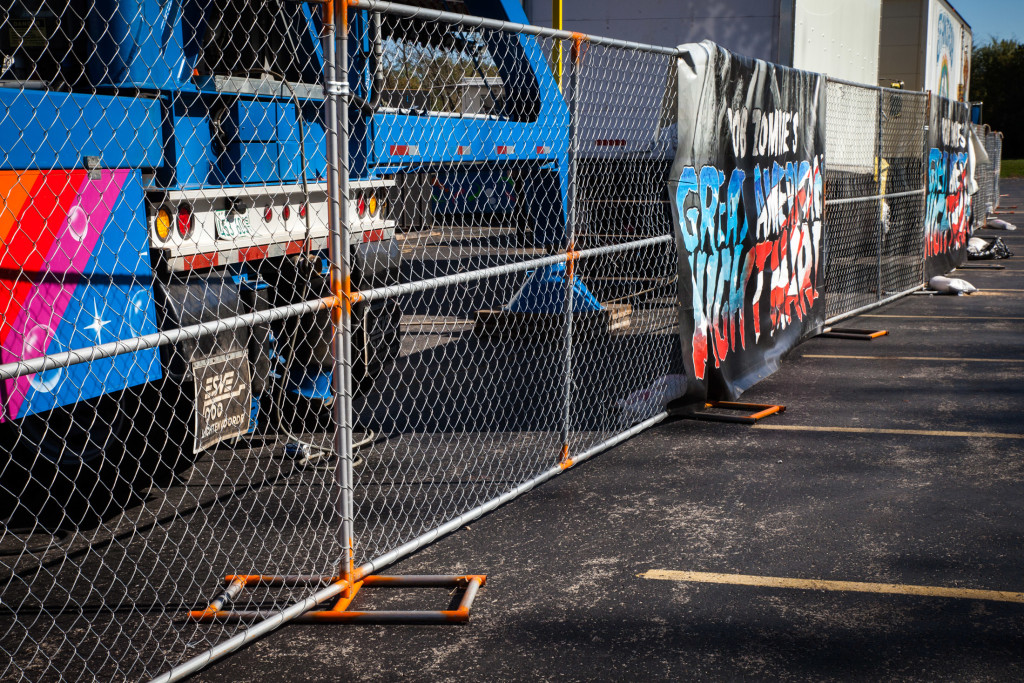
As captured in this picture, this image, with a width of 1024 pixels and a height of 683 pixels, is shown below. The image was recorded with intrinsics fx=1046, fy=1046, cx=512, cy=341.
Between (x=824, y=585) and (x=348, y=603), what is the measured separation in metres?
1.98

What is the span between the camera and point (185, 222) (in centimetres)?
498

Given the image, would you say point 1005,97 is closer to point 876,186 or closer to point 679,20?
point 876,186

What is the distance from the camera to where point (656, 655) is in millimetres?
3766

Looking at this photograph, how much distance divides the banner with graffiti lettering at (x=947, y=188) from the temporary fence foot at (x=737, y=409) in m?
7.18

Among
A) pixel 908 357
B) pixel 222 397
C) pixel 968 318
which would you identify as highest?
pixel 222 397

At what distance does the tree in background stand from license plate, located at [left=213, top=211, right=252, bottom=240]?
8020cm

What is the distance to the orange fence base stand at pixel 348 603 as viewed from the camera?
4.01 metres

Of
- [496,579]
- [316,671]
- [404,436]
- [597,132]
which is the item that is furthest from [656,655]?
[597,132]

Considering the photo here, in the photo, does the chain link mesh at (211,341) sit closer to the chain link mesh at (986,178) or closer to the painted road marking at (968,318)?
the painted road marking at (968,318)

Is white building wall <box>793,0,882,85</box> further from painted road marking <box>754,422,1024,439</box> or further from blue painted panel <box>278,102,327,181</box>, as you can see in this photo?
blue painted panel <box>278,102,327,181</box>

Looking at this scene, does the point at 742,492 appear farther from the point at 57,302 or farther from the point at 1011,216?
the point at 1011,216

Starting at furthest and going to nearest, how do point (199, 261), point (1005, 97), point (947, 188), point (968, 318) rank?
point (1005, 97) < point (947, 188) < point (968, 318) < point (199, 261)

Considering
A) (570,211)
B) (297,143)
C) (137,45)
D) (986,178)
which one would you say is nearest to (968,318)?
(570,211)

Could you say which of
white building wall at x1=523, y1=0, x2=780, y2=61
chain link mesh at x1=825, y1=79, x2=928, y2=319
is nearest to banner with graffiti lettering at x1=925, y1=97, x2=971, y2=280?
chain link mesh at x1=825, y1=79, x2=928, y2=319
